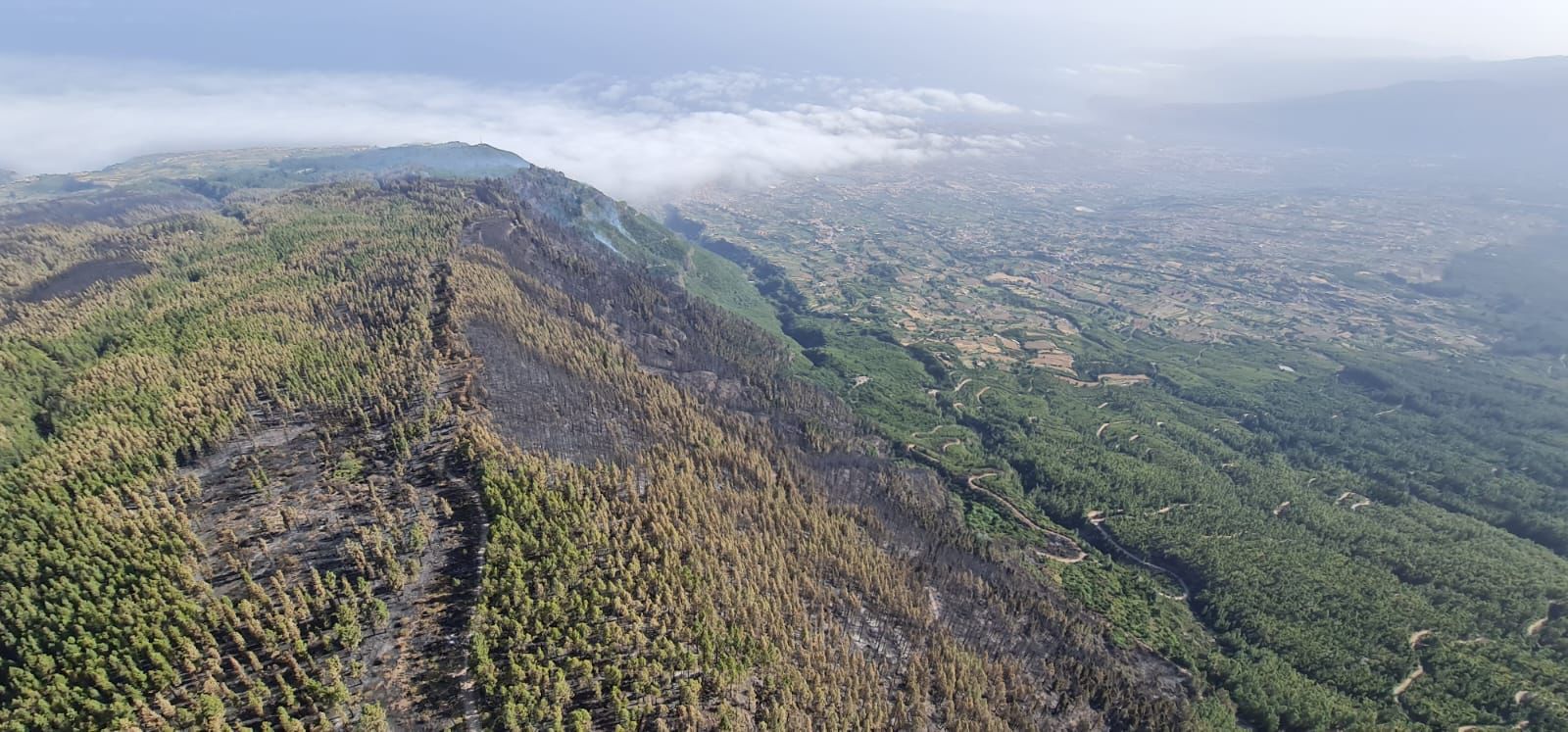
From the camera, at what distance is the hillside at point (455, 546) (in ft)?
172

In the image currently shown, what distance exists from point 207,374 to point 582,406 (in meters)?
49.0

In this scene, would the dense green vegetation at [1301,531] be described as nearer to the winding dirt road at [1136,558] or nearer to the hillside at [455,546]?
the winding dirt road at [1136,558]

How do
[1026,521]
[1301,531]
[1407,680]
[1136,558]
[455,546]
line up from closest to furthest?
[455,546]
[1407,680]
[1136,558]
[1301,531]
[1026,521]

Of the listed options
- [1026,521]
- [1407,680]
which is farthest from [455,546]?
[1407,680]

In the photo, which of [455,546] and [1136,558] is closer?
[455,546]

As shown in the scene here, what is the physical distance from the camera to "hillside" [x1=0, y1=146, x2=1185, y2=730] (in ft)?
172

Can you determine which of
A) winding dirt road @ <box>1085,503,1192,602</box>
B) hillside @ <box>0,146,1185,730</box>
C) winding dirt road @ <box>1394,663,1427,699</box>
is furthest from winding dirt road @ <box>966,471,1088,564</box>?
winding dirt road @ <box>1394,663,1427,699</box>

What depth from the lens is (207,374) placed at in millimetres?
92562

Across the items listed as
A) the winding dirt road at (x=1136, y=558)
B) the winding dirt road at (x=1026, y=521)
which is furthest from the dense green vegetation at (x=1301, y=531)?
the winding dirt road at (x=1026, y=521)

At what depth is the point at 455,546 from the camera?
67.6 m

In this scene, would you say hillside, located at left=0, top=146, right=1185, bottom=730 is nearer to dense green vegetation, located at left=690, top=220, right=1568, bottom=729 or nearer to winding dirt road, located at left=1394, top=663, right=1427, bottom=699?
dense green vegetation, located at left=690, top=220, right=1568, bottom=729

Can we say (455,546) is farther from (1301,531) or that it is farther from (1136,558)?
(1301,531)

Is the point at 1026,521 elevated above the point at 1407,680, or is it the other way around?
the point at 1026,521

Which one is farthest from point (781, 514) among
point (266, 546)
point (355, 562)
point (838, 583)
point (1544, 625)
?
point (1544, 625)
